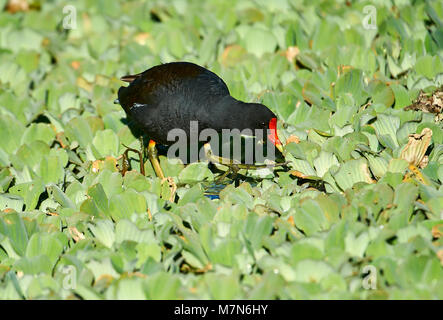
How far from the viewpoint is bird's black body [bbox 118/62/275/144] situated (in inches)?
158

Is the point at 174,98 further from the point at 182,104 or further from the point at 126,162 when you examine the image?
the point at 126,162

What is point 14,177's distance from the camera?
394 cm

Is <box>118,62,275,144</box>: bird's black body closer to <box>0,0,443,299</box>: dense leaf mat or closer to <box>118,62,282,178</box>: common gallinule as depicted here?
<box>118,62,282,178</box>: common gallinule

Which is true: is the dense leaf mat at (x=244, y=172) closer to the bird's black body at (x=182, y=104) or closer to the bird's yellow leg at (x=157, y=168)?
the bird's yellow leg at (x=157, y=168)

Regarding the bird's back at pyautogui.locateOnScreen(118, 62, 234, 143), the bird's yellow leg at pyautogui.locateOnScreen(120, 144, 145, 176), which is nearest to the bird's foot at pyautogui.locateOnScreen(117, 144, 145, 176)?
the bird's yellow leg at pyautogui.locateOnScreen(120, 144, 145, 176)

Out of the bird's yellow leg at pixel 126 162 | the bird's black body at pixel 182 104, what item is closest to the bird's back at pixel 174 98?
the bird's black body at pixel 182 104

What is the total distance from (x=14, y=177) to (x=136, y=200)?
39.4 inches

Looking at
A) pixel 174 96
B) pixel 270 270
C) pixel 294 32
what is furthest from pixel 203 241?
pixel 294 32

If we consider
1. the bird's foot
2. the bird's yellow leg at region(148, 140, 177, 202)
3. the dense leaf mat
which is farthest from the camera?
the bird's foot

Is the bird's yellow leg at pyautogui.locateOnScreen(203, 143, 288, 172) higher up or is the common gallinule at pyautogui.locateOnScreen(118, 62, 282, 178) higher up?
the common gallinule at pyautogui.locateOnScreen(118, 62, 282, 178)

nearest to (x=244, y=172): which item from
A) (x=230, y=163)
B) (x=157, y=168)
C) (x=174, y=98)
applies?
(x=230, y=163)

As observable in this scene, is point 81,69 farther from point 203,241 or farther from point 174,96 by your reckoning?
point 203,241
